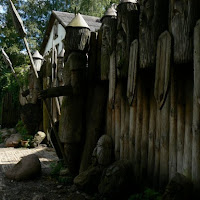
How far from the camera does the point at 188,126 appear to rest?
2.62 meters

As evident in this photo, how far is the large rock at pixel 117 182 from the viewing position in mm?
3195

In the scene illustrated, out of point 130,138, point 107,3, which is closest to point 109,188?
point 130,138

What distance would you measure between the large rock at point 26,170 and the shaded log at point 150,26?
280cm

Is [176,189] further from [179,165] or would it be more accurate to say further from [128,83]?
[128,83]

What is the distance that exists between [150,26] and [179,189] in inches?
69.7

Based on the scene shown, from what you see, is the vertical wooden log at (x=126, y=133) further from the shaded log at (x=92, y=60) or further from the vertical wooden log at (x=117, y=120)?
the shaded log at (x=92, y=60)

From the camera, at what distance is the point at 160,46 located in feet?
9.21

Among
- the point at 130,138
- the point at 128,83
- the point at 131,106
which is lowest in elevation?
the point at 130,138

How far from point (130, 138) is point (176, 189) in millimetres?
1146

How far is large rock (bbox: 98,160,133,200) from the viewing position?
3195mm

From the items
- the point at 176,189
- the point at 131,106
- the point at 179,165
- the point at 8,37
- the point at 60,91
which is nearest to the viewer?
the point at 176,189

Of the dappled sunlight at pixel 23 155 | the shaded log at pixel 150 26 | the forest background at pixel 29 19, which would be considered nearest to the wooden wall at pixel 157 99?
the shaded log at pixel 150 26

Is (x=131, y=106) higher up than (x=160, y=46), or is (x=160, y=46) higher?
(x=160, y=46)

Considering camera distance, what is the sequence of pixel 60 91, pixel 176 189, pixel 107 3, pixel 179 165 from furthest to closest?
1. pixel 107 3
2. pixel 60 91
3. pixel 179 165
4. pixel 176 189
